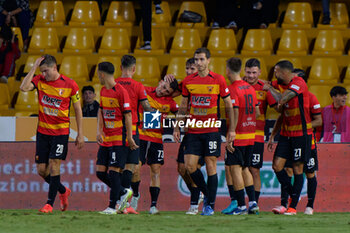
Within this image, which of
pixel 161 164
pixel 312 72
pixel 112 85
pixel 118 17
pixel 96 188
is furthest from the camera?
pixel 118 17

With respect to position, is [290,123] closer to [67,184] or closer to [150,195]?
[150,195]

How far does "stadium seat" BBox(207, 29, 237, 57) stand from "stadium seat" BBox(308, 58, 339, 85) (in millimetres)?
1836

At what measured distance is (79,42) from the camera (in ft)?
53.4

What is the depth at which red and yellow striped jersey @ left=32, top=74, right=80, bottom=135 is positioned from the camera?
980cm

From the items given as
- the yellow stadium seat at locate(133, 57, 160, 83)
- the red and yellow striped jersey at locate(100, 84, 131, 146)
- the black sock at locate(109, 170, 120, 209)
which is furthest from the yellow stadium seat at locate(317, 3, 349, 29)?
the black sock at locate(109, 170, 120, 209)

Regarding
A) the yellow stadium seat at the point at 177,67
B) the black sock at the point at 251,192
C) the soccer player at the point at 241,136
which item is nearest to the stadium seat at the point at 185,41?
the yellow stadium seat at the point at 177,67

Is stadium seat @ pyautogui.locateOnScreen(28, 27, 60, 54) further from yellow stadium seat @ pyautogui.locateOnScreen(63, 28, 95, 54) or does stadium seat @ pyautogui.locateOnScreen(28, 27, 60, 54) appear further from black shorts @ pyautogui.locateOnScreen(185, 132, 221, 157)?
black shorts @ pyautogui.locateOnScreen(185, 132, 221, 157)

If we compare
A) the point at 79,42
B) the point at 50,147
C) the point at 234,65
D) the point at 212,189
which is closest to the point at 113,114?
the point at 50,147

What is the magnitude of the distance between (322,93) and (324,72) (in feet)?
3.34

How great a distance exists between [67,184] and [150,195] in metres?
1.34

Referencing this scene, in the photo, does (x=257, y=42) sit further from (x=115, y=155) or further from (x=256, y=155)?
(x=115, y=155)

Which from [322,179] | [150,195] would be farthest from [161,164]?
[322,179]

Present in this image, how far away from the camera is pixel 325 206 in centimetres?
1141

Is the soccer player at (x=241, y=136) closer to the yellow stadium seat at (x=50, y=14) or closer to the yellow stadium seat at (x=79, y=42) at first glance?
the yellow stadium seat at (x=79, y=42)
